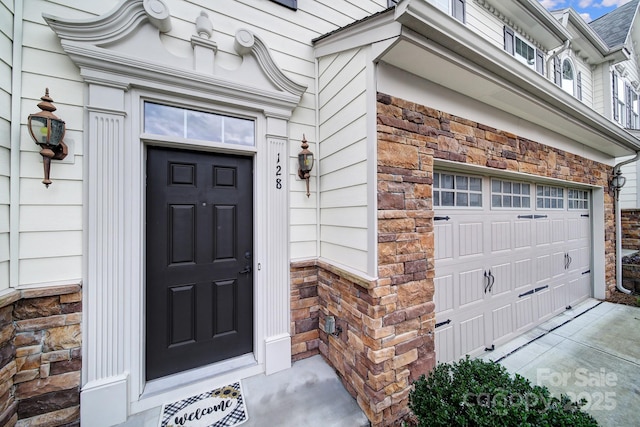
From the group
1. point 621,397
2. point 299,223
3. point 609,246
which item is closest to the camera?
point 621,397

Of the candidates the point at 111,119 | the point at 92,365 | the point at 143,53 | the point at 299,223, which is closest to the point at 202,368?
the point at 92,365

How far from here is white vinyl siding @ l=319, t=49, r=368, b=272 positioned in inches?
74.9

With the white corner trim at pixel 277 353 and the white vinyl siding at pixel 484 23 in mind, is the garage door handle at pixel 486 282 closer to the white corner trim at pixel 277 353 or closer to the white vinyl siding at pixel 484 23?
the white corner trim at pixel 277 353

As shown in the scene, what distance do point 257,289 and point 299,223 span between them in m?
0.77

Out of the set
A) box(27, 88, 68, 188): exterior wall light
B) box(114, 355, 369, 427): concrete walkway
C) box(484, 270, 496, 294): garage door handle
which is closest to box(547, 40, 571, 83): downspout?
box(484, 270, 496, 294): garage door handle

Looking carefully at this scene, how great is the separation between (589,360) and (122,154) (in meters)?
4.98

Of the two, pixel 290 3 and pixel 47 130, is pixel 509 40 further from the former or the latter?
pixel 47 130

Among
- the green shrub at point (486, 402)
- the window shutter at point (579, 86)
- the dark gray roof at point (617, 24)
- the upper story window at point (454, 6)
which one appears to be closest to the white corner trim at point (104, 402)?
the green shrub at point (486, 402)

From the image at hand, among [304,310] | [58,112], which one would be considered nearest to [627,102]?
[304,310]

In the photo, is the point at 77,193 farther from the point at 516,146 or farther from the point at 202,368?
the point at 516,146

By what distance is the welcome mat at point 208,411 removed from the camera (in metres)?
1.76

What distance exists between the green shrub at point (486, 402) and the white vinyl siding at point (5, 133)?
287cm

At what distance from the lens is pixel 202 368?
2.21m

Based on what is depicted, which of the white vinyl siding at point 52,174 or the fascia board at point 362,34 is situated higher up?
the fascia board at point 362,34
